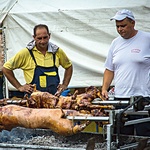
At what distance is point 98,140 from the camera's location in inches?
204

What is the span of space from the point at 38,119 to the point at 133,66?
118 cm

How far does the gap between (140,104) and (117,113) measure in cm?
38

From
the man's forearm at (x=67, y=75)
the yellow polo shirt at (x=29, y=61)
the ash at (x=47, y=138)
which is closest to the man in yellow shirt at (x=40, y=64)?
the yellow polo shirt at (x=29, y=61)

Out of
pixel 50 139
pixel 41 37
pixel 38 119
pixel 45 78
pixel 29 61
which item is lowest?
pixel 50 139

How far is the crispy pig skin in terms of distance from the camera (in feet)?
15.4

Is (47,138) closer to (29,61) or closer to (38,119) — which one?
(38,119)

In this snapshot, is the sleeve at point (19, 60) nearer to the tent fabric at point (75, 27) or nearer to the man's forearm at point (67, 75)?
the man's forearm at point (67, 75)

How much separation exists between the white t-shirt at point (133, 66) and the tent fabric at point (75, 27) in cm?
195

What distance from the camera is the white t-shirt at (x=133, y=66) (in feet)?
18.1

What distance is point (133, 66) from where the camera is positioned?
18.1ft

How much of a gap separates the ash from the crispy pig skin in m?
0.30

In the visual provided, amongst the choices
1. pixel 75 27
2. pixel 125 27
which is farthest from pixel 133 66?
pixel 75 27

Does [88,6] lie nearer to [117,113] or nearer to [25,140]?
[25,140]

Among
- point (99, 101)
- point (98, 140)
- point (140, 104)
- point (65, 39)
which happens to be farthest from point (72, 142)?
point (65, 39)
